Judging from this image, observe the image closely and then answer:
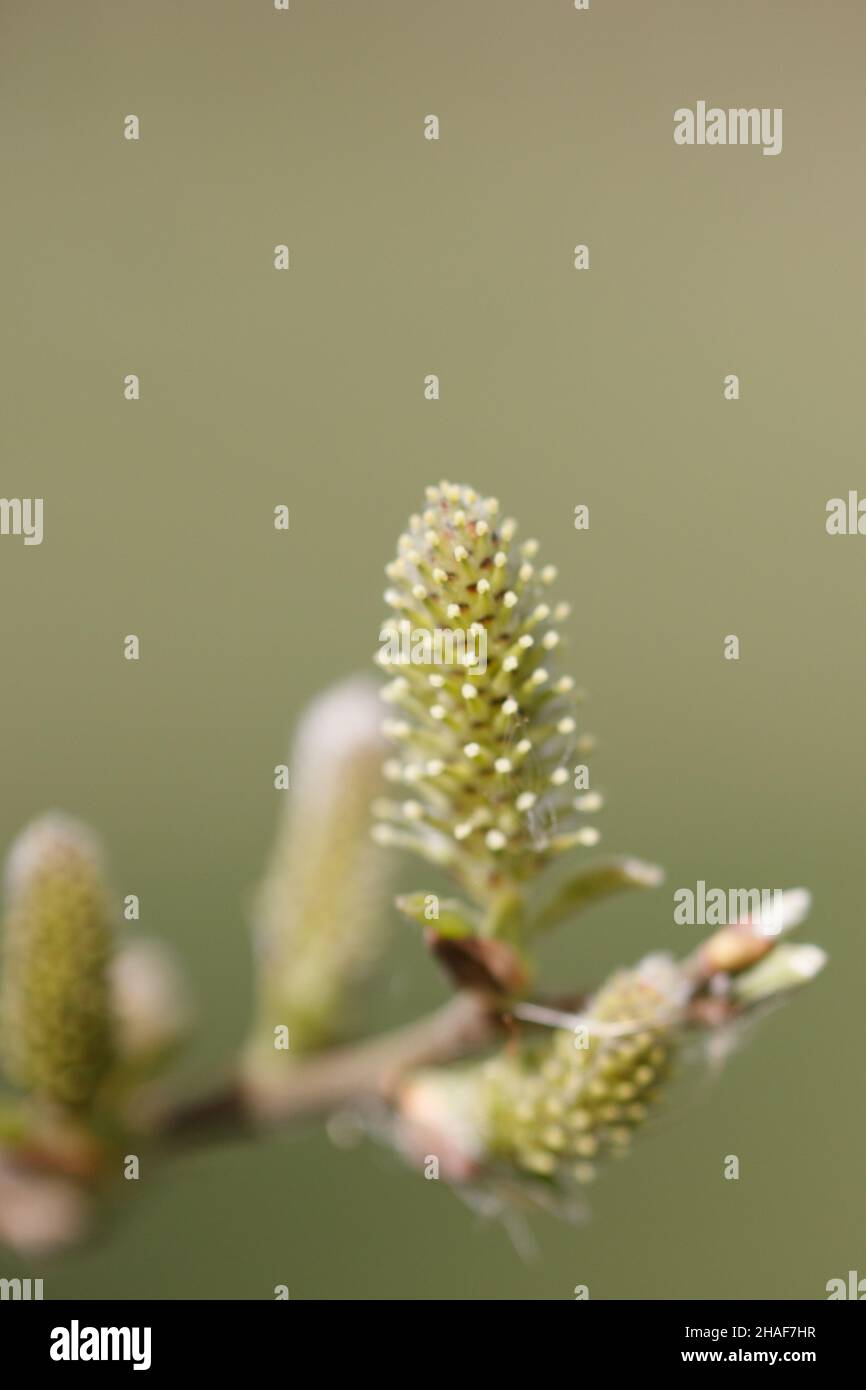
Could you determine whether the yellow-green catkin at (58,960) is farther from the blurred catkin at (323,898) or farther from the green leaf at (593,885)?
the green leaf at (593,885)

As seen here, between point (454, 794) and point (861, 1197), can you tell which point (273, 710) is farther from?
point (454, 794)

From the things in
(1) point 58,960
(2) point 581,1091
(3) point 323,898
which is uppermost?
(3) point 323,898

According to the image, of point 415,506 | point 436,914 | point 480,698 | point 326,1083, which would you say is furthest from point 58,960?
point 415,506

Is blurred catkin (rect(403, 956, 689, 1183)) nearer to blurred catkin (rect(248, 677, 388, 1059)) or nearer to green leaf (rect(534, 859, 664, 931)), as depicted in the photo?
green leaf (rect(534, 859, 664, 931))

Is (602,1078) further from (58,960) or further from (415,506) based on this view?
(415,506)

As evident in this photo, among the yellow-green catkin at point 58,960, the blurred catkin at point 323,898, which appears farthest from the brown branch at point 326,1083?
the yellow-green catkin at point 58,960
